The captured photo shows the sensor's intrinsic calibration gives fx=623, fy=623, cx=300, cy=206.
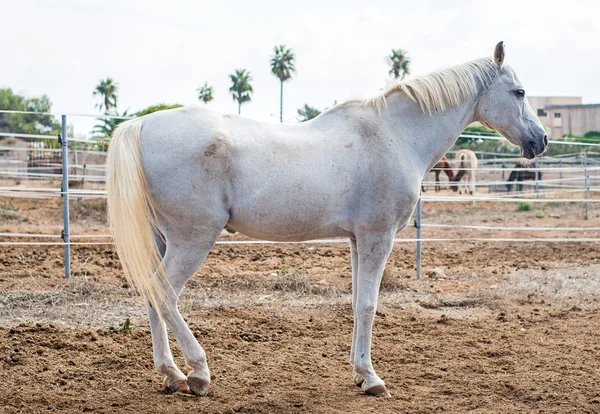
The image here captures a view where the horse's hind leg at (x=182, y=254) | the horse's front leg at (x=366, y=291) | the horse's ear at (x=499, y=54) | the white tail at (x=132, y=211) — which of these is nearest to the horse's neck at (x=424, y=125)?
the horse's ear at (x=499, y=54)

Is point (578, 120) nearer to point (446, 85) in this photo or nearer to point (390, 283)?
point (390, 283)

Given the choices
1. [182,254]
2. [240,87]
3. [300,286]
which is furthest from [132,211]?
[240,87]

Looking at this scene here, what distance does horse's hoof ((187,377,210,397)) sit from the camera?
3.51 m

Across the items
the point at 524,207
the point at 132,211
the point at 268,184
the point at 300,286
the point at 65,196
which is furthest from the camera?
the point at 524,207

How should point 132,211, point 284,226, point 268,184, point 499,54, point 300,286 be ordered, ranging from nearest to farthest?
point 132,211 < point 268,184 < point 284,226 < point 499,54 < point 300,286

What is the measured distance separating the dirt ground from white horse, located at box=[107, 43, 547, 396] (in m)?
0.36

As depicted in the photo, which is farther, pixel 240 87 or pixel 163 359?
pixel 240 87

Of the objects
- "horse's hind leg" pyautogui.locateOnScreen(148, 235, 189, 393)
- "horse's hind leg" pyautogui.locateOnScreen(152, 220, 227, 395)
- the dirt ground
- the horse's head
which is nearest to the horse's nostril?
the horse's head

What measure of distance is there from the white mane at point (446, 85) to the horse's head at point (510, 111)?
0.19 ft

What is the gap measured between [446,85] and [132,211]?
7.05 feet

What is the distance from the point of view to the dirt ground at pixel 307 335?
11.5 ft

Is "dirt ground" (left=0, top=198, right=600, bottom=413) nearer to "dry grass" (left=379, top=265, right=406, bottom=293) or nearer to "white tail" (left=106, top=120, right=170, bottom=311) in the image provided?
"dry grass" (left=379, top=265, right=406, bottom=293)

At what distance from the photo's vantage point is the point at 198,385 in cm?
352

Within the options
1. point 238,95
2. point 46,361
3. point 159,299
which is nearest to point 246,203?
point 159,299
